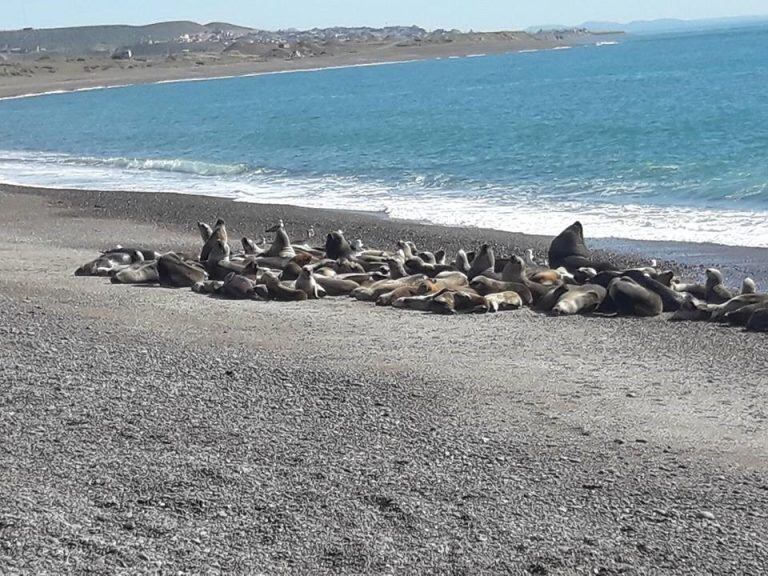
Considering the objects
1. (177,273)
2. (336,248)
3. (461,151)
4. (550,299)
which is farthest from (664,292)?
(461,151)

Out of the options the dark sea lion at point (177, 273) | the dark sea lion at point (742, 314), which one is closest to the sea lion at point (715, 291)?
the dark sea lion at point (742, 314)

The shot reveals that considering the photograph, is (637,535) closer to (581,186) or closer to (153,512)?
(153,512)

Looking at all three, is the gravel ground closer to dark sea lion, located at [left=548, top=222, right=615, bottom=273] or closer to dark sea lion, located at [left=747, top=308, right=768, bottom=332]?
dark sea lion, located at [left=747, top=308, right=768, bottom=332]

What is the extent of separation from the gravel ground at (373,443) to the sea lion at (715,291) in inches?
43.3

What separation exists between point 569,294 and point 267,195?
14.3 m

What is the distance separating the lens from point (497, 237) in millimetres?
18750

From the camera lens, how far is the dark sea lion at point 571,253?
595 inches

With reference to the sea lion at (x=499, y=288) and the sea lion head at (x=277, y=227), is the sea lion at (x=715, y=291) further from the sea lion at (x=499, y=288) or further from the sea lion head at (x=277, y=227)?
the sea lion head at (x=277, y=227)

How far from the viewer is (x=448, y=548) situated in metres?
6.04

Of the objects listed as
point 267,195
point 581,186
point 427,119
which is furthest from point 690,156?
point 427,119

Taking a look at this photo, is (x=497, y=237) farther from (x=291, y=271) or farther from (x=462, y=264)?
(x=291, y=271)

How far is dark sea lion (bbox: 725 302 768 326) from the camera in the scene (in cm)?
1176

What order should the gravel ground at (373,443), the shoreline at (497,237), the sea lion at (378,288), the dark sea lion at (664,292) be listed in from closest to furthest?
the gravel ground at (373,443) < the dark sea lion at (664,292) < the sea lion at (378,288) < the shoreline at (497,237)

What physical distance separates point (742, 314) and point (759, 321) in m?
0.37
